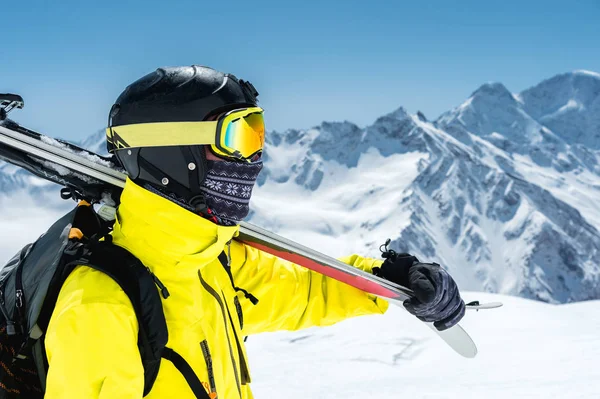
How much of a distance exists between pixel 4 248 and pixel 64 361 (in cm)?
15253

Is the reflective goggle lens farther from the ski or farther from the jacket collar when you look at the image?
the ski

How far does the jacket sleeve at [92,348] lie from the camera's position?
1.97m

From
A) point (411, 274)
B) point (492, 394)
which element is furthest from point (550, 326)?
point (411, 274)

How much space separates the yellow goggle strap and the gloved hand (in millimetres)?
1644

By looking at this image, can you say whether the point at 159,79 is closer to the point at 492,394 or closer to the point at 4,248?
the point at 492,394

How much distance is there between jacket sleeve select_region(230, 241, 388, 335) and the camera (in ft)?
11.2

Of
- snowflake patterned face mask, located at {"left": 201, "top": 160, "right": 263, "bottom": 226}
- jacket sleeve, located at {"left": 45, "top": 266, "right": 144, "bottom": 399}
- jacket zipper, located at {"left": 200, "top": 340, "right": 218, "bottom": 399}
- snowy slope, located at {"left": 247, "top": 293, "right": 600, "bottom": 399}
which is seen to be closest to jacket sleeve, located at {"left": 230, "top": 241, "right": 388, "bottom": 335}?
snowflake patterned face mask, located at {"left": 201, "top": 160, "right": 263, "bottom": 226}

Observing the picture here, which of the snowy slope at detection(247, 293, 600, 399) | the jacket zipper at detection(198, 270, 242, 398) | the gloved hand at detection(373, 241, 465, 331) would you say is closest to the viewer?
the jacket zipper at detection(198, 270, 242, 398)

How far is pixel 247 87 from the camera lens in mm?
2773

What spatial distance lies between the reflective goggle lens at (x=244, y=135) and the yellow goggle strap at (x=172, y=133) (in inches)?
2.6

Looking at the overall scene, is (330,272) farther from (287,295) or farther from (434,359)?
(434,359)

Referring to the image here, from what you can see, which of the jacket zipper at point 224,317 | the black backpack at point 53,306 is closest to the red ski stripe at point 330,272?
the jacket zipper at point 224,317

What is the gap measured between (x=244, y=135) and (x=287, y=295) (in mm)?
1238

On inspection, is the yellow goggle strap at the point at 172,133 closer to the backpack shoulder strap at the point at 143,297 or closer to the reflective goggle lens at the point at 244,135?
the reflective goggle lens at the point at 244,135
